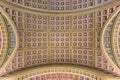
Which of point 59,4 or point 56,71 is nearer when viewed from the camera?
point 59,4

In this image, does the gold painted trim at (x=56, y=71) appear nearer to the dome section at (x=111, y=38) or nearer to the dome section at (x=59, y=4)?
the dome section at (x=111, y=38)

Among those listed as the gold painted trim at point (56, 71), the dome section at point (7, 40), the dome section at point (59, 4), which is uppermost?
the dome section at point (59, 4)

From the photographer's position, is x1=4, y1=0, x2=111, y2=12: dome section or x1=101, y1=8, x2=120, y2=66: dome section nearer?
x1=101, y1=8, x2=120, y2=66: dome section

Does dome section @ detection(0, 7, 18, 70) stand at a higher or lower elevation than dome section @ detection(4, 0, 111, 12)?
lower

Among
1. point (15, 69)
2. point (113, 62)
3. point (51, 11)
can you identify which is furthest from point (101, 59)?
point (15, 69)

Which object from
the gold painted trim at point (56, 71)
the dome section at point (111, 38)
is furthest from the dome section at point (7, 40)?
the dome section at point (111, 38)

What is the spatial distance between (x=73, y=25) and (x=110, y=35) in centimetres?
787

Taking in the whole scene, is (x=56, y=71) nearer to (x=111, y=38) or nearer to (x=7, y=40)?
(x=7, y=40)

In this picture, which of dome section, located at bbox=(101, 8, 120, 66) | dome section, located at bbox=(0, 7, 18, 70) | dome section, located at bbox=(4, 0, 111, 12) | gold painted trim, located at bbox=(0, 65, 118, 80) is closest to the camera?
dome section, located at bbox=(101, 8, 120, 66)

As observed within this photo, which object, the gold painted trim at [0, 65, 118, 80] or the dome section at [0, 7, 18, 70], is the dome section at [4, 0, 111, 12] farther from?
the gold painted trim at [0, 65, 118, 80]

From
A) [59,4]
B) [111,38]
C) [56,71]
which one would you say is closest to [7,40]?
[56,71]

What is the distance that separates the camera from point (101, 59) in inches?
1383

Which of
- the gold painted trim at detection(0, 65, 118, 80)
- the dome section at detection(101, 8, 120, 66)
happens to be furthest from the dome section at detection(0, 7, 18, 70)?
the dome section at detection(101, 8, 120, 66)

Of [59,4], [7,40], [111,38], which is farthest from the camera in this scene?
[59,4]
